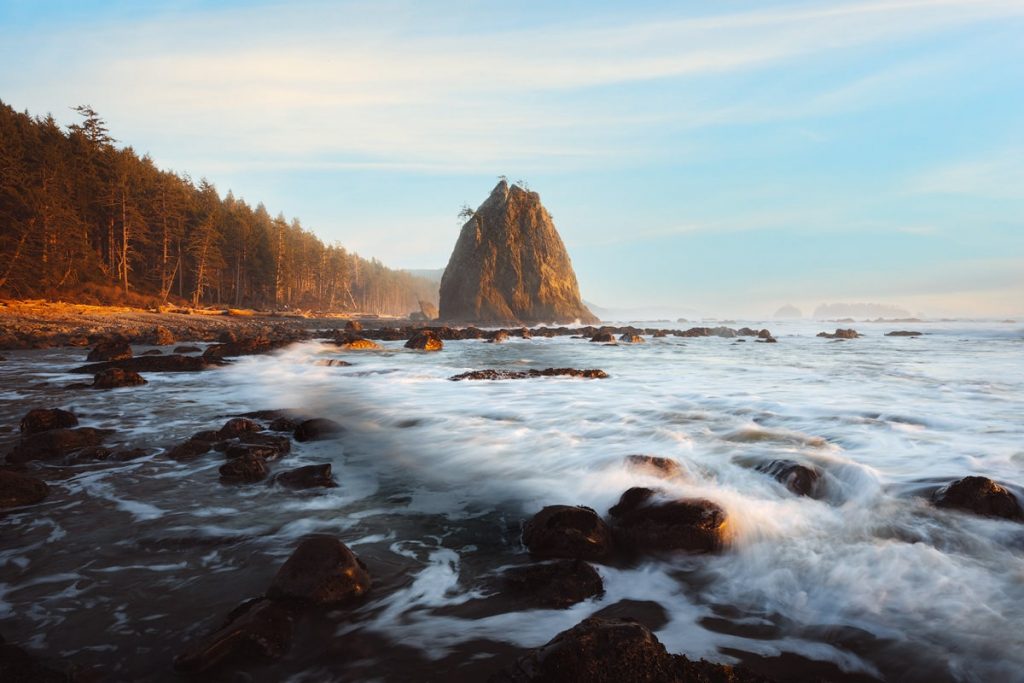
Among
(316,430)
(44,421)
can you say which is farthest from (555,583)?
(44,421)

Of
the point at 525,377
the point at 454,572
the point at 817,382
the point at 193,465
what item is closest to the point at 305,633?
the point at 454,572

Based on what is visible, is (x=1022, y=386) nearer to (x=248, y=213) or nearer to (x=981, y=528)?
(x=981, y=528)

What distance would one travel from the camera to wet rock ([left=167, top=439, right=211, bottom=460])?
6.66 m

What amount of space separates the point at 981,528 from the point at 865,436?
12.2 feet

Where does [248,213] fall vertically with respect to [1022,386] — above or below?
above

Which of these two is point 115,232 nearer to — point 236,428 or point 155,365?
point 155,365

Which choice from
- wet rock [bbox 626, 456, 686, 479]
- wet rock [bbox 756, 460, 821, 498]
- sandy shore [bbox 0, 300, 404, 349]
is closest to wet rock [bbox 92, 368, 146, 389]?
wet rock [bbox 626, 456, 686, 479]

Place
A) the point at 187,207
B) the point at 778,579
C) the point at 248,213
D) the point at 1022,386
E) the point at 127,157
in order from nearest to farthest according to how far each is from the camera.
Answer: the point at 778,579
the point at 1022,386
the point at 127,157
the point at 187,207
the point at 248,213

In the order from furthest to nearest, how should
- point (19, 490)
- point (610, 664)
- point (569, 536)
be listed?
point (19, 490) < point (569, 536) < point (610, 664)

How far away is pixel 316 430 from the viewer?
27.1ft

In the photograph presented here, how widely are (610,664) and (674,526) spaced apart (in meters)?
2.18

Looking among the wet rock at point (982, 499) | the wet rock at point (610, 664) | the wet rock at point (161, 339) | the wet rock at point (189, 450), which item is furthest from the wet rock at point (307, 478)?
the wet rock at point (161, 339)

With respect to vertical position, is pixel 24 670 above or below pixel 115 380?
below

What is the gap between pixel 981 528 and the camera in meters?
4.26
